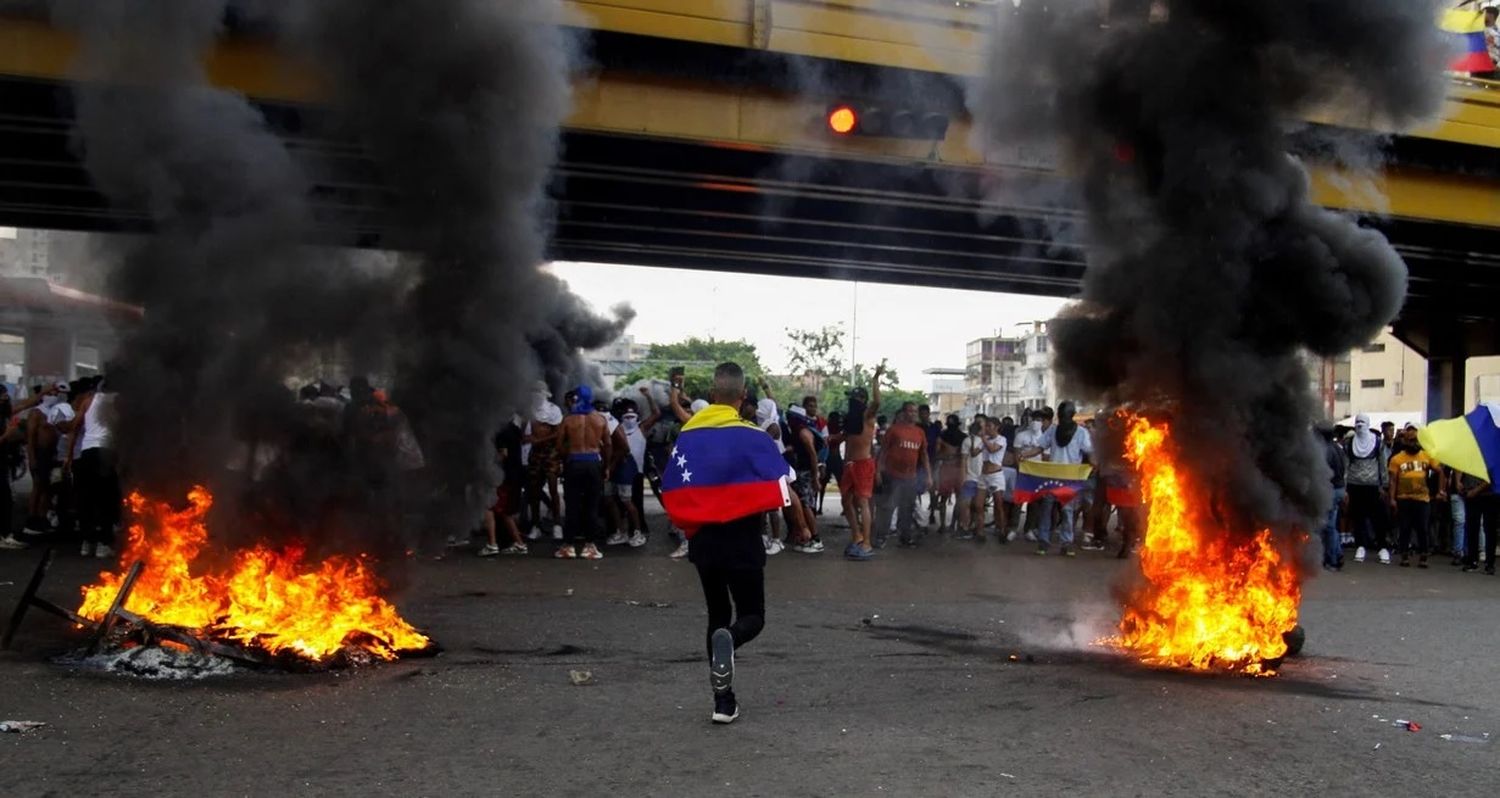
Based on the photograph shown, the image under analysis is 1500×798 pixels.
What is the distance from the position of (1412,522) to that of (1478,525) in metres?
0.65

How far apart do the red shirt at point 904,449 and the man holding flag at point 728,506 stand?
742cm

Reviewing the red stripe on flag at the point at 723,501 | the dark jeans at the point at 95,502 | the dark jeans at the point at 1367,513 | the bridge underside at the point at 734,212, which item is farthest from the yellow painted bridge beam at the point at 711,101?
the red stripe on flag at the point at 723,501

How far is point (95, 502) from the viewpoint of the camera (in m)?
9.87

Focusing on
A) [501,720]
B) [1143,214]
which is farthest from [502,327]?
[1143,214]

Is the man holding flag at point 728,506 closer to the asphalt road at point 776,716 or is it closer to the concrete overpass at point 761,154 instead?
the asphalt road at point 776,716

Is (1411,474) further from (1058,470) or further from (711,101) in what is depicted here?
(711,101)

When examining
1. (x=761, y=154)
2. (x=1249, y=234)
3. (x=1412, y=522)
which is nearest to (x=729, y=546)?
(x=1249, y=234)

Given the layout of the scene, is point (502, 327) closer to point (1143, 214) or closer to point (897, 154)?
point (1143, 214)

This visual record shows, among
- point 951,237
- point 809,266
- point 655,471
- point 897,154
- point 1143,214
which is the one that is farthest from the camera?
point 809,266

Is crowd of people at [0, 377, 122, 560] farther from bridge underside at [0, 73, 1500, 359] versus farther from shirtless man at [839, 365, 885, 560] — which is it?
shirtless man at [839, 365, 885, 560]

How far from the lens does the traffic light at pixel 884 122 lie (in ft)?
Result: 37.9

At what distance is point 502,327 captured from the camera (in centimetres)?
660

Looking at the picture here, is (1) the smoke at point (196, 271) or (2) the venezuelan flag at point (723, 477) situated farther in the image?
(1) the smoke at point (196, 271)

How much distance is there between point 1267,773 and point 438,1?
573cm
